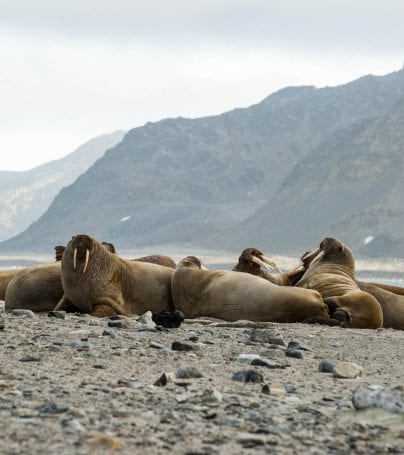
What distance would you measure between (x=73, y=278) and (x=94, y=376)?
20.6 feet

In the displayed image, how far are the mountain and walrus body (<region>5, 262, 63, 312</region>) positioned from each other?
144 m

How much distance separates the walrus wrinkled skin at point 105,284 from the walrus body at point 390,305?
9.64ft

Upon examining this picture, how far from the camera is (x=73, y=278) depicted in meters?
12.6

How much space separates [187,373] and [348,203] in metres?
164

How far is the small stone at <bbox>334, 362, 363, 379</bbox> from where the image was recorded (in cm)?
712

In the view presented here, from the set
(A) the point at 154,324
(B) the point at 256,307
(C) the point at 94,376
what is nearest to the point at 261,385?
(C) the point at 94,376

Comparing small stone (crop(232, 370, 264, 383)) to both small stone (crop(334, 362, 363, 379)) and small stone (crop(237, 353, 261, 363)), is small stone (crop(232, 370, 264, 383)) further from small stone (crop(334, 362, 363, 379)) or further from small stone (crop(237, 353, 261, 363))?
small stone (crop(237, 353, 261, 363))

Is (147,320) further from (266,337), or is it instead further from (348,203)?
(348,203)

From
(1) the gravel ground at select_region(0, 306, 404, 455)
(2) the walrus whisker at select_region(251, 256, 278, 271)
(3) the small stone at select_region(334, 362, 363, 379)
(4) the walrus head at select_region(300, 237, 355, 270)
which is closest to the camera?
(1) the gravel ground at select_region(0, 306, 404, 455)

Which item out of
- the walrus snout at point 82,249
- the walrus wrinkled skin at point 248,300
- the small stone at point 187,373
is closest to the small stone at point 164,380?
the small stone at point 187,373

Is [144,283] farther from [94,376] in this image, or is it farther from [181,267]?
[94,376]

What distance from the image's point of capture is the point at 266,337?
9.52 meters

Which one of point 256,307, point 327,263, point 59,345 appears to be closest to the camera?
point 59,345

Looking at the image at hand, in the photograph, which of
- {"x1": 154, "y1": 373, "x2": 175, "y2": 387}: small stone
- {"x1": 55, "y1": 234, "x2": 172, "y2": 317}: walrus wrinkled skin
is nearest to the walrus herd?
{"x1": 55, "y1": 234, "x2": 172, "y2": 317}: walrus wrinkled skin
